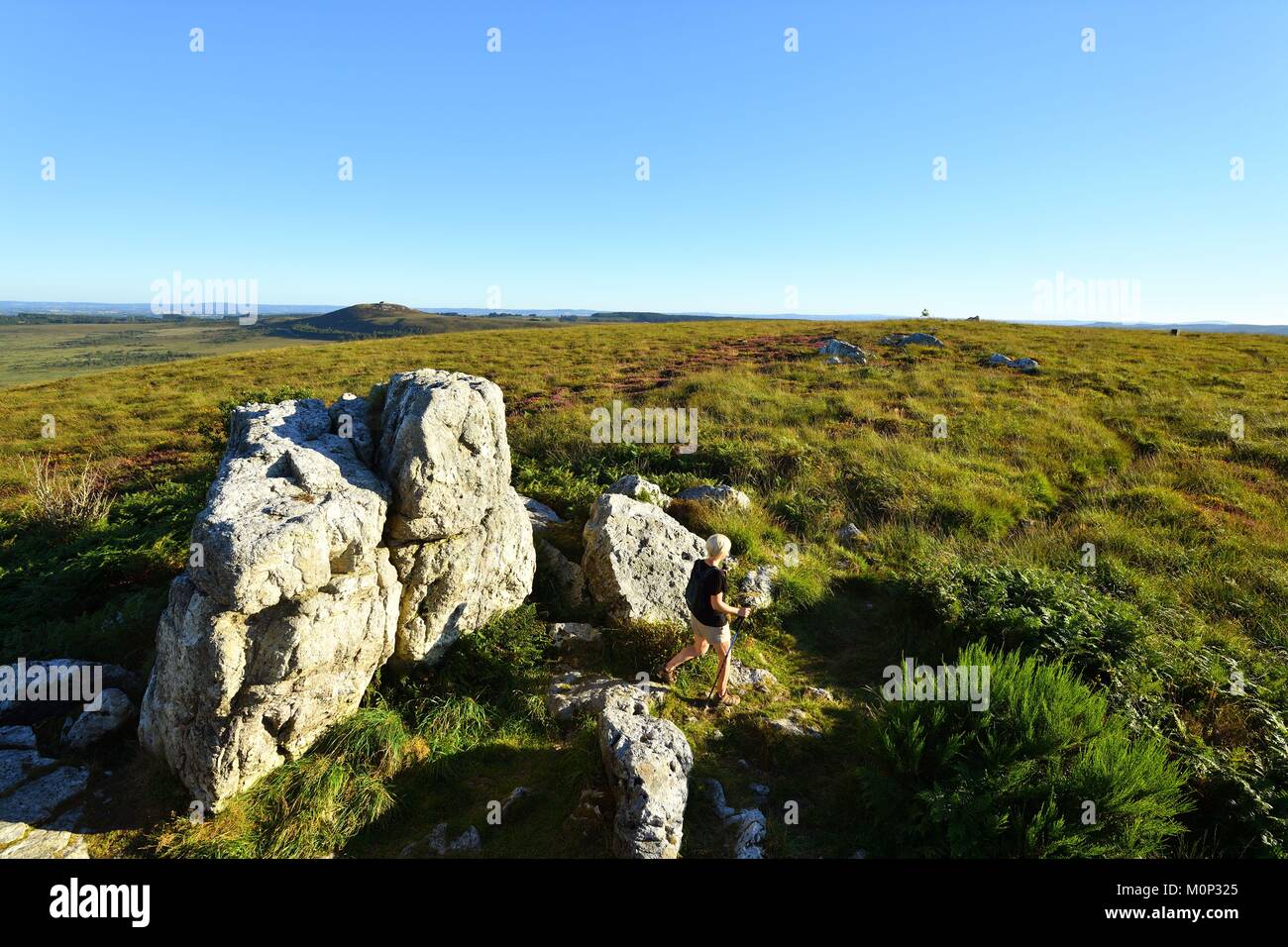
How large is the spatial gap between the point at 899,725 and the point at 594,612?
185 inches

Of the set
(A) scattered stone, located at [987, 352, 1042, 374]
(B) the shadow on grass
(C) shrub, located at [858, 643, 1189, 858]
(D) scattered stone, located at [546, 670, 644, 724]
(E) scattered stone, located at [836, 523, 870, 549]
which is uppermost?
(A) scattered stone, located at [987, 352, 1042, 374]

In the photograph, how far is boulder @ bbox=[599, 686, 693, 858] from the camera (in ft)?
17.0

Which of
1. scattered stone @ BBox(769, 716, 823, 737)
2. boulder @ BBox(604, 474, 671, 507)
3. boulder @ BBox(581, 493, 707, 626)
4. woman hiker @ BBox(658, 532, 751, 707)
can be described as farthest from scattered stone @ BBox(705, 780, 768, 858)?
boulder @ BBox(604, 474, 671, 507)

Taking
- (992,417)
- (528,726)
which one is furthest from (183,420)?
(992,417)

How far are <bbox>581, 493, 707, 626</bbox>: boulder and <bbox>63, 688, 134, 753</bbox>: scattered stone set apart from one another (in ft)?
19.9

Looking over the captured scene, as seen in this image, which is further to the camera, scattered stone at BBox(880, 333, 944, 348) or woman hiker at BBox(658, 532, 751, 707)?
scattered stone at BBox(880, 333, 944, 348)

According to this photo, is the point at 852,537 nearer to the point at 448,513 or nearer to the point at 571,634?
the point at 571,634

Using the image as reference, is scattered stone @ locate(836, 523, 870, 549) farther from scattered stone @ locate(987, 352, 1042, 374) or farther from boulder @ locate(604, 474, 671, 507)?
scattered stone @ locate(987, 352, 1042, 374)

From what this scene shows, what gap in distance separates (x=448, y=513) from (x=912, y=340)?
3571 cm

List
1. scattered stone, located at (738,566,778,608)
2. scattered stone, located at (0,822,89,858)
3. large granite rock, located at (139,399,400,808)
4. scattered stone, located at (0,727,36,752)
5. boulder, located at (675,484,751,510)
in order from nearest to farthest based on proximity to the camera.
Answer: scattered stone, located at (0,822,89,858), large granite rock, located at (139,399,400,808), scattered stone, located at (0,727,36,752), scattered stone, located at (738,566,778,608), boulder, located at (675,484,751,510)

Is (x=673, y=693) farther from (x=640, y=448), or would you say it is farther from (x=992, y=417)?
(x=992, y=417)

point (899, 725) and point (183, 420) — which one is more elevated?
point (183, 420)

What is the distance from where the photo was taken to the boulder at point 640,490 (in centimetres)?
1152
